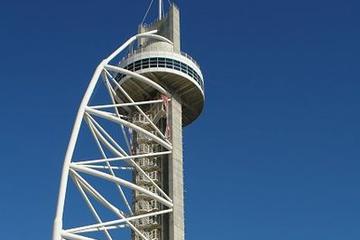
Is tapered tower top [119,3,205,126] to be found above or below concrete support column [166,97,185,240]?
above

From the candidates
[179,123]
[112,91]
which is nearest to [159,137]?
[179,123]

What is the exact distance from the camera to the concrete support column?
218 ft

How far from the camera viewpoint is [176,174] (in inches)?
2736

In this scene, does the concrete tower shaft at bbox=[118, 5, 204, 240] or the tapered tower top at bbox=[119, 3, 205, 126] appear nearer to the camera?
the concrete tower shaft at bbox=[118, 5, 204, 240]

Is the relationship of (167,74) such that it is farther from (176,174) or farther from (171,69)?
(176,174)

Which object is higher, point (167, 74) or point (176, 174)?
point (167, 74)

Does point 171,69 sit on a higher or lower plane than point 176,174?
higher

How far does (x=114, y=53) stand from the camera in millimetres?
67188

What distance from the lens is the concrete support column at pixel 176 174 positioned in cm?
6633

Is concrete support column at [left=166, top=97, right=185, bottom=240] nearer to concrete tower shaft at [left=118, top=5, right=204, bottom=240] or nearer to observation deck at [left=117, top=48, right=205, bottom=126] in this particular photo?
concrete tower shaft at [left=118, top=5, right=204, bottom=240]

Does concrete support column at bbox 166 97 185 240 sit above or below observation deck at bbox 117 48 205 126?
below

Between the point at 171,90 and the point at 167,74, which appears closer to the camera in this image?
the point at 167,74

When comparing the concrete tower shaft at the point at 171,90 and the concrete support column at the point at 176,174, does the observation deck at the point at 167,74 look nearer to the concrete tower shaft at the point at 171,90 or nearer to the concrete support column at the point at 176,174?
the concrete tower shaft at the point at 171,90

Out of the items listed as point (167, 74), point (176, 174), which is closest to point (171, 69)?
point (167, 74)
